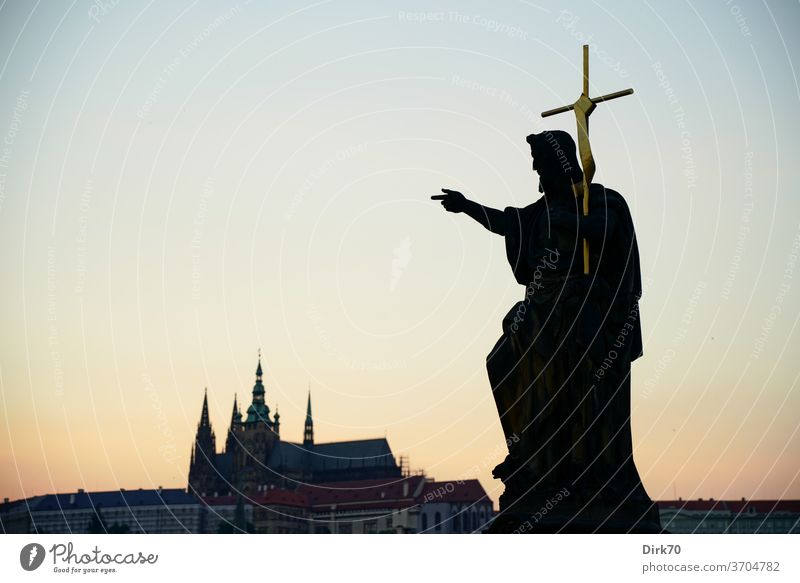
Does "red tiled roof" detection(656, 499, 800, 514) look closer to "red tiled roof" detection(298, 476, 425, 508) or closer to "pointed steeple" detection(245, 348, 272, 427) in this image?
"red tiled roof" detection(298, 476, 425, 508)

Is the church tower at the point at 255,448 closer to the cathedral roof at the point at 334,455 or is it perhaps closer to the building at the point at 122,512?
the cathedral roof at the point at 334,455

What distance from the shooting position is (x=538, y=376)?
50.1ft

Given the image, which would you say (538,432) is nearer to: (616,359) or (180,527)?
(616,359)

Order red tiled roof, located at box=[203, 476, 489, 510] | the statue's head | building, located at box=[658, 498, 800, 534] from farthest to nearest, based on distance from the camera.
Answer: red tiled roof, located at box=[203, 476, 489, 510], building, located at box=[658, 498, 800, 534], the statue's head

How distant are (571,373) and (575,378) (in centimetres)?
7

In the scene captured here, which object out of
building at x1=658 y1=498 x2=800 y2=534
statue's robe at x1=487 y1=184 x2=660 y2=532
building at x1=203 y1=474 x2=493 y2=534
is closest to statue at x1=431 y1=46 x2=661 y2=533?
statue's robe at x1=487 y1=184 x2=660 y2=532

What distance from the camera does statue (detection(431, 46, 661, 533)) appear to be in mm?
14961

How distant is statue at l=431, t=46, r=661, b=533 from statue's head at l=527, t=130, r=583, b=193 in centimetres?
2

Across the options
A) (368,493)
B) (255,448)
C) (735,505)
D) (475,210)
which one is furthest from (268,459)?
(475,210)

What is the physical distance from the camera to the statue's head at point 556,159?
52.1 feet

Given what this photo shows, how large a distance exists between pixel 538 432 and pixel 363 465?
520ft

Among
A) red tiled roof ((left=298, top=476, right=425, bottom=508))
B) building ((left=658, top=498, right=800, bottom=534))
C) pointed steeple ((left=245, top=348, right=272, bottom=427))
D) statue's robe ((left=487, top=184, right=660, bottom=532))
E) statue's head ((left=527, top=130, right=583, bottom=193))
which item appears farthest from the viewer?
pointed steeple ((left=245, top=348, right=272, bottom=427))

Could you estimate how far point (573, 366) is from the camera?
1512 centimetres

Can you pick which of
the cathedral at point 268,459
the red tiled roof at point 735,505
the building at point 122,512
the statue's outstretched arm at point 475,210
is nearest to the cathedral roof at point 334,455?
the cathedral at point 268,459
